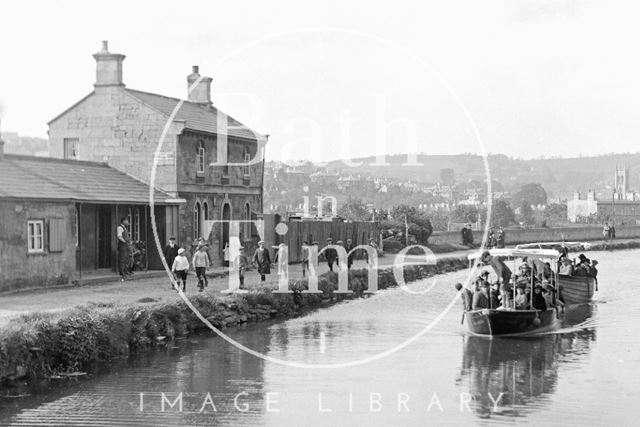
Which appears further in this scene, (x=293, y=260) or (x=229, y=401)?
(x=293, y=260)

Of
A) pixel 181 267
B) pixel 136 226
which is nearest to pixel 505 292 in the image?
pixel 181 267

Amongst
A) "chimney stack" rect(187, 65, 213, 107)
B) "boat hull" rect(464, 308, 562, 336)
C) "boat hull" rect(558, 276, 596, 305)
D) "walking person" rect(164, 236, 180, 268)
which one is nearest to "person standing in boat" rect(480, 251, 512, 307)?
"boat hull" rect(464, 308, 562, 336)

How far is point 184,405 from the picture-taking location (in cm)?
1938

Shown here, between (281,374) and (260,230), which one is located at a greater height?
(260,230)

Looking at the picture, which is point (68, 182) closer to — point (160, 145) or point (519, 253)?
point (160, 145)

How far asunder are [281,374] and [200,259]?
9591mm

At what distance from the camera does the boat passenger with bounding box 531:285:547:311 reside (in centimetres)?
3039

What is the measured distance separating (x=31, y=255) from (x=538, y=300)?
15734mm

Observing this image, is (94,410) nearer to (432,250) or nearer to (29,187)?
(29,187)

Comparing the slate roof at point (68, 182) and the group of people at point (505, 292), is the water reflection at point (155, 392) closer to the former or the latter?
the group of people at point (505, 292)

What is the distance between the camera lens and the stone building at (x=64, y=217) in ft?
98.5

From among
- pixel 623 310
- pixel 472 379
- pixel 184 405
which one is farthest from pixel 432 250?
pixel 184 405

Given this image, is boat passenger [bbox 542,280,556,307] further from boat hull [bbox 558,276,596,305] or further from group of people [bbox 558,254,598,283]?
group of people [bbox 558,254,598,283]

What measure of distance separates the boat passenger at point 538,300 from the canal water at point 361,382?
944 mm
